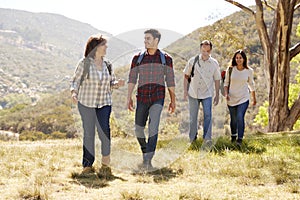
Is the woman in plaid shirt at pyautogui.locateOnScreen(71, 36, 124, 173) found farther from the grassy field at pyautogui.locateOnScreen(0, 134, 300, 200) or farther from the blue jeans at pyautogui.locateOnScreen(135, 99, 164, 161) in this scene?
the blue jeans at pyautogui.locateOnScreen(135, 99, 164, 161)

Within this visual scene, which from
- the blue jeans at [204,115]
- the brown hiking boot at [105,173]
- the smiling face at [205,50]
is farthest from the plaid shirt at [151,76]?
the blue jeans at [204,115]

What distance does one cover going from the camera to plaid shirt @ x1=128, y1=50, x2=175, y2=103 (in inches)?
215

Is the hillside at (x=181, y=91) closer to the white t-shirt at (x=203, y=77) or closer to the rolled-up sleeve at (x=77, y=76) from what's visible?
the white t-shirt at (x=203, y=77)

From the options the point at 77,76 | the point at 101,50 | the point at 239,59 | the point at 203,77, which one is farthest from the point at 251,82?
the point at 77,76

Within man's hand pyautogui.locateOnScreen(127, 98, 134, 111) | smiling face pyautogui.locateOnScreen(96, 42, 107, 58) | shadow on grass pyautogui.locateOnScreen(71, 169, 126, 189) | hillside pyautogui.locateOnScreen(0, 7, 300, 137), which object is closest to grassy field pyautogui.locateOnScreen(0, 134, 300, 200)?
shadow on grass pyautogui.locateOnScreen(71, 169, 126, 189)

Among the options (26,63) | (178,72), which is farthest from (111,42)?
(26,63)

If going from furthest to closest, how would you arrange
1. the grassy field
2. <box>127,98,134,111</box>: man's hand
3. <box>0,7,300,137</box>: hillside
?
<box>0,7,300,137</box>: hillside
<box>127,98,134,111</box>: man's hand
the grassy field

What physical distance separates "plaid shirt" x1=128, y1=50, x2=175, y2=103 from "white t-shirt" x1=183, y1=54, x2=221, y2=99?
5.17 feet

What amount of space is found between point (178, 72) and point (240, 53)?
1.15 metres

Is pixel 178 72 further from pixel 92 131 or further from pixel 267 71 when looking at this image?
pixel 267 71

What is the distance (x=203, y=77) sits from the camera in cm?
710

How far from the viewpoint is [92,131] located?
5266 mm

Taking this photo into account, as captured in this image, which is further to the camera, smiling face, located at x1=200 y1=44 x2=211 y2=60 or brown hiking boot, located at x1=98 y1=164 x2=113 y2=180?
smiling face, located at x1=200 y1=44 x2=211 y2=60

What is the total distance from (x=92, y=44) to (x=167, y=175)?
1.85 meters
